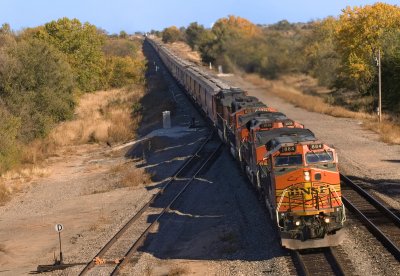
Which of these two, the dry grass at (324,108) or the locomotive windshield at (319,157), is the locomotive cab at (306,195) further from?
the dry grass at (324,108)

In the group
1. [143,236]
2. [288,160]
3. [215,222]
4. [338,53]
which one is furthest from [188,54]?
[288,160]

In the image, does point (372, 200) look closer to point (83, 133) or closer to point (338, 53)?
point (83, 133)

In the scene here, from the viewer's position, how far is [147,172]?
28781mm

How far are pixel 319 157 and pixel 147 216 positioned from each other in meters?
8.25

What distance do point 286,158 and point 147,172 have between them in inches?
590

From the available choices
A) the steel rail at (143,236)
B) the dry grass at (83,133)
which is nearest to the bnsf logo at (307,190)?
the steel rail at (143,236)

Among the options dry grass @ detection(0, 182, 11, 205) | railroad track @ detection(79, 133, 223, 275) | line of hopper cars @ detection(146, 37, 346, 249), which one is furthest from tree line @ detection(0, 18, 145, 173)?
line of hopper cars @ detection(146, 37, 346, 249)

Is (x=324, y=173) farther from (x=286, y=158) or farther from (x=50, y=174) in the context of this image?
(x=50, y=174)

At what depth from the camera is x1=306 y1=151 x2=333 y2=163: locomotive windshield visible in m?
14.7

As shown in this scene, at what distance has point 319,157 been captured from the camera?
14.8 meters

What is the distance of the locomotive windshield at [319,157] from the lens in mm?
14688

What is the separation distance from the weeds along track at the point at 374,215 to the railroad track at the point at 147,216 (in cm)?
703

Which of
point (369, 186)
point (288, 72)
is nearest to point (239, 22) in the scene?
point (288, 72)

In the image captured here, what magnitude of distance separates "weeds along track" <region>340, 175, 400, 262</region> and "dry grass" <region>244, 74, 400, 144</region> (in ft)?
39.7
